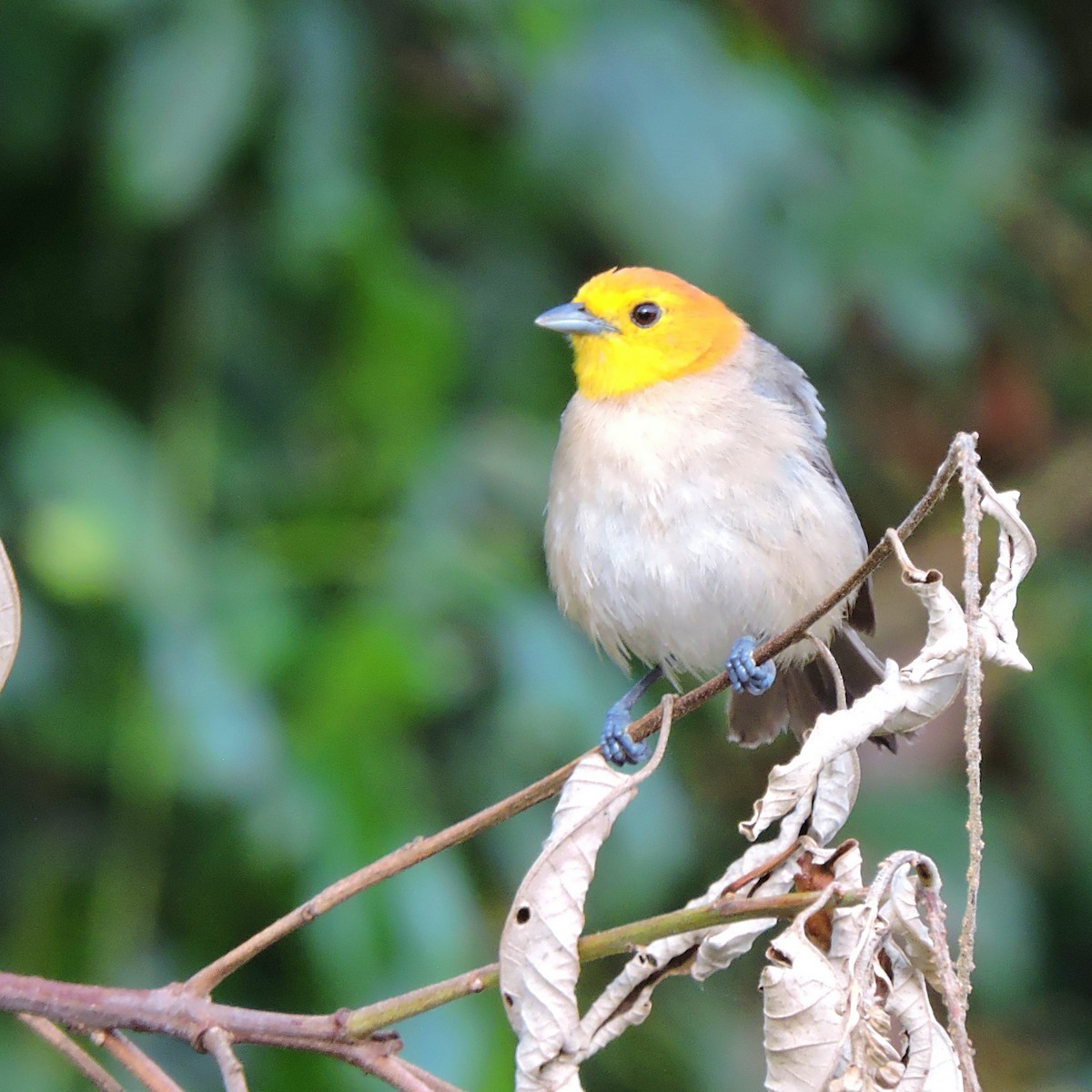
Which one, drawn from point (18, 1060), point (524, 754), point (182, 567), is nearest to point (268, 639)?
point (182, 567)

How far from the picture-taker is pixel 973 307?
4.62 metres

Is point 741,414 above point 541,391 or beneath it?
beneath

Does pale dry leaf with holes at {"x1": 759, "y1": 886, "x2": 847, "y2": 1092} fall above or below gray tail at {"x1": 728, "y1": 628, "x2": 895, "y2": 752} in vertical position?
below

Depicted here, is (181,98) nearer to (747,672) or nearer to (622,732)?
(747,672)

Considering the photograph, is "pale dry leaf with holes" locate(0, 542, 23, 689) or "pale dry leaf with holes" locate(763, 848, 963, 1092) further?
"pale dry leaf with holes" locate(0, 542, 23, 689)

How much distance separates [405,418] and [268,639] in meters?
0.67

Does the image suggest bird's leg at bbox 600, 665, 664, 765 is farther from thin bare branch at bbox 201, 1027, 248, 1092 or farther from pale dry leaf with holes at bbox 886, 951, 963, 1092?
thin bare branch at bbox 201, 1027, 248, 1092

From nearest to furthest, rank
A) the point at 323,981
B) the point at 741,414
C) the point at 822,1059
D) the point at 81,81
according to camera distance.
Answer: the point at 822,1059 → the point at 741,414 → the point at 323,981 → the point at 81,81

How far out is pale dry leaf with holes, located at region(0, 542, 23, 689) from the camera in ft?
4.81

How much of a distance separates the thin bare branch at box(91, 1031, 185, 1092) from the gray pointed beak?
1.78 metres

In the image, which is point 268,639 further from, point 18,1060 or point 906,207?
point 906,207

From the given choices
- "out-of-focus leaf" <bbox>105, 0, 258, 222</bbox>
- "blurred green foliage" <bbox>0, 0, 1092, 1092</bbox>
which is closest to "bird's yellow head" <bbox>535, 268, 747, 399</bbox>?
"blurred green foliage" <bbox>0, 0, 1092, 1092</bbox>

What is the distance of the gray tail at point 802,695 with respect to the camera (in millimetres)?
2891

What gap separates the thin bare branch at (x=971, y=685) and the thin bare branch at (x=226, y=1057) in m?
0.60
